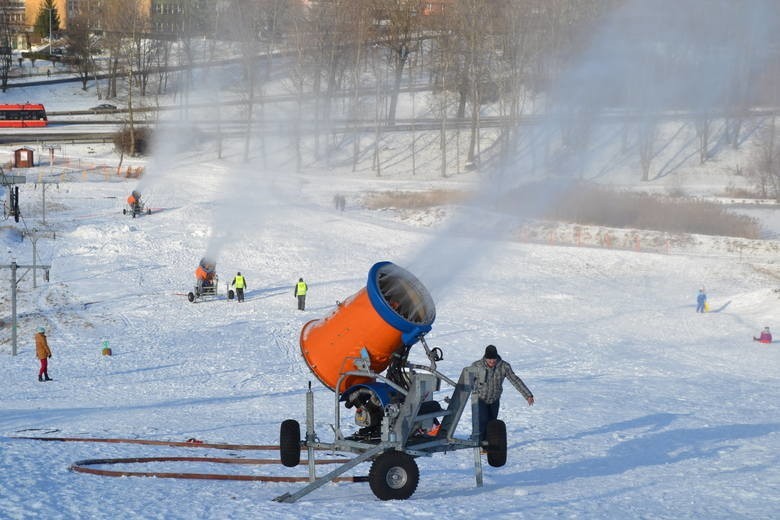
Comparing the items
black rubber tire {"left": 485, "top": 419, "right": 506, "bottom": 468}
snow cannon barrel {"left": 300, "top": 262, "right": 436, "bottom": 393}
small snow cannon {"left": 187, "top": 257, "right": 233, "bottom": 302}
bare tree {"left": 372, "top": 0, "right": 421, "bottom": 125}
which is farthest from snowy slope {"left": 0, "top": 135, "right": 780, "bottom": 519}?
bare tree {"left": 372, "top": 0, "right": 421, "bottom": 125}

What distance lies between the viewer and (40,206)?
179ft

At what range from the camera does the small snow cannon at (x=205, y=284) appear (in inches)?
1399

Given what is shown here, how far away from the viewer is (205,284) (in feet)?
118

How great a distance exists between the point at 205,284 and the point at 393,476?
24.7 meters

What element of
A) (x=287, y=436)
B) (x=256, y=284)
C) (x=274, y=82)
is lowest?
(x=256, y=284)

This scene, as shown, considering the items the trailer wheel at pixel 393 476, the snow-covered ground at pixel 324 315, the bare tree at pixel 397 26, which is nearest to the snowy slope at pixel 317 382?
the snow-covered ground at pixel 324 315

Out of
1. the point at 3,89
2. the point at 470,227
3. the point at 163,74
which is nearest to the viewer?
the point at 470,227

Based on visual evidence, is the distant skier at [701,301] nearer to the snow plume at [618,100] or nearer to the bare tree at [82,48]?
the snow plume at [618,100]

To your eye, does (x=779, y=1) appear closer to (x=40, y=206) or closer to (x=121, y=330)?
(x=121, y=330)

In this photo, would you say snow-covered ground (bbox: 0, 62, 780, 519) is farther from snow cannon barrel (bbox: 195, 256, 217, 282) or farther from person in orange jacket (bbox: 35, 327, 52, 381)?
snow cannon barrel (bbox: 195, 256, 217, 282)

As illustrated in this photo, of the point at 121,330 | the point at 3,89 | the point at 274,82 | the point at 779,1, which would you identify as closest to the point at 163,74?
the point at 274,82

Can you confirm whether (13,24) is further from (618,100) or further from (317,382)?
(317,382)

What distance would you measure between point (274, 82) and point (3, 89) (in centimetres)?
4749

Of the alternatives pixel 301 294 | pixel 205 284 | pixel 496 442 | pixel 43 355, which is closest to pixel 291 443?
pixel 496 442
